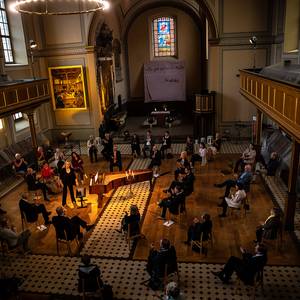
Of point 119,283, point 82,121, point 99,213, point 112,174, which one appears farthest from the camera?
point 82,121

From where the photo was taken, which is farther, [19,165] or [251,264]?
[19,165]

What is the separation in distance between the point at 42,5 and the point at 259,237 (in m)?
14.8

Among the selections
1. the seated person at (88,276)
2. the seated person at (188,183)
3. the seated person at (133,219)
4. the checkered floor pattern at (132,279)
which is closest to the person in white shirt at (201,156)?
the seated person at (188,183)

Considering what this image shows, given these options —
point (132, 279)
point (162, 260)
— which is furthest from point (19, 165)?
point (162, 260)

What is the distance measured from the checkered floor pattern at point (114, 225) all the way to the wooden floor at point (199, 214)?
0.99ft

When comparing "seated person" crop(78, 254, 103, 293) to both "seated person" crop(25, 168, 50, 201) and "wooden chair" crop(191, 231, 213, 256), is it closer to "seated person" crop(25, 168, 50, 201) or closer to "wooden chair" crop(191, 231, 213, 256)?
"wooden chair" crop(191, 231, 213, 256)

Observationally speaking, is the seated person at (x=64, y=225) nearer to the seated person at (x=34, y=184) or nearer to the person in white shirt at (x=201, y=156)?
the seated person at (x=34, y=184)

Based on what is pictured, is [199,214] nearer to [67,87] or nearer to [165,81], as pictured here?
[67,87]

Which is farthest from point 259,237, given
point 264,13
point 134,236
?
point 264,13

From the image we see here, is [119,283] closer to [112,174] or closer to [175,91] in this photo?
[112,174]

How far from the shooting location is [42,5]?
53.3 feet

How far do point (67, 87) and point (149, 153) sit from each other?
18.4 ft

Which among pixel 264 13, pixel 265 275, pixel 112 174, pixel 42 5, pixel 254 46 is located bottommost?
pixel 265 275

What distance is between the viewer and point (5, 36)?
46.7 feet
